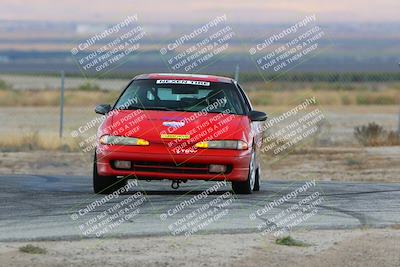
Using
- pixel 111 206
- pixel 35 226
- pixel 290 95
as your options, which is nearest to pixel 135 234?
pixel 35 226

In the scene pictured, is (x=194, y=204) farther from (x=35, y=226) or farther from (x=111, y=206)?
Result: (x=35, y=226)

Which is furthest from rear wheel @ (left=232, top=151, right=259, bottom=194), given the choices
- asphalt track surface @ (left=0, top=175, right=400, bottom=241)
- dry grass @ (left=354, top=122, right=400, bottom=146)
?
dry grass @ (left=354, top=122, right=400, bottom=146)

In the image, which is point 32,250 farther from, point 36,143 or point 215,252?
point 36,143

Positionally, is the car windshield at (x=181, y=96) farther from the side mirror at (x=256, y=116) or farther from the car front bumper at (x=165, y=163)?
the car front bumper at (x=165, y=163)

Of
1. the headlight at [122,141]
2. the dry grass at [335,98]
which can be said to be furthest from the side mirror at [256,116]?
the dry grass at [335,98]

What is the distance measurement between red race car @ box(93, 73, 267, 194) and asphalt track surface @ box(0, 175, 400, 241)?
0.28 meters

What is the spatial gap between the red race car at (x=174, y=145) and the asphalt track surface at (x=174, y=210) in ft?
0.90

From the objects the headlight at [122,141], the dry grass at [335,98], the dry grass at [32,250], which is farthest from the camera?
the dry grass at [335,98]

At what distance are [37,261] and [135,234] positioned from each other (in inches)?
60.8

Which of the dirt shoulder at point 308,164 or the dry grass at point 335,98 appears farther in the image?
the dry grass at point 335,98

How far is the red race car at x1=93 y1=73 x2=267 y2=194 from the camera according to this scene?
14586 mm

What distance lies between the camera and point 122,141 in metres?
14.6

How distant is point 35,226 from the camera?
12.3 meters

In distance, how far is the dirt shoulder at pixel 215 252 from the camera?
34.5 ft
